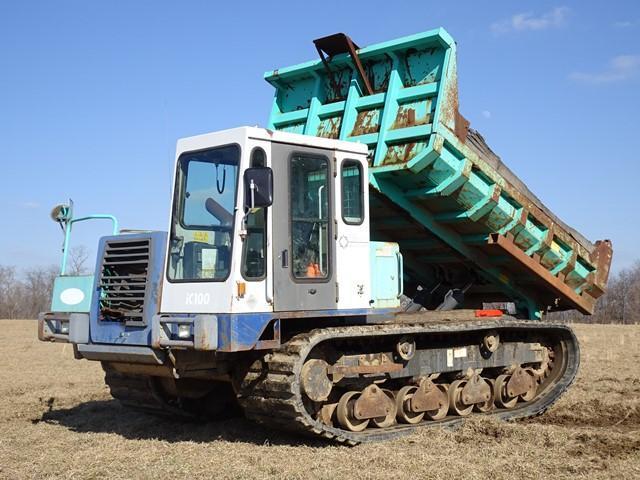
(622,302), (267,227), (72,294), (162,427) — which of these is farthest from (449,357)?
(622,302)

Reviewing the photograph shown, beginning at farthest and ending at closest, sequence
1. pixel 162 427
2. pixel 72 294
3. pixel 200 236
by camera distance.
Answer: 1. pixel 162 427
2. pixel 72 294
3. pixel 200 236

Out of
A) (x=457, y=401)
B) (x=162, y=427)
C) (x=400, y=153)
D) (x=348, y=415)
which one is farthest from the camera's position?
(x=457, y=401)

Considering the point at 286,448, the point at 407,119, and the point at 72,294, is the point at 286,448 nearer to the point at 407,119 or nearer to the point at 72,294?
the point at 72,294

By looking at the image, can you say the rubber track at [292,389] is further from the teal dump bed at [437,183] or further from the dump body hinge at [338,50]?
the dump body hinge at [338,50]

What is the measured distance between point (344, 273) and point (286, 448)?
5.58 feet

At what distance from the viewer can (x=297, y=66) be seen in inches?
352

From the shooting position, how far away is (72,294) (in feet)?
25.2

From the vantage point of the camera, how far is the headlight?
6586 millimetres

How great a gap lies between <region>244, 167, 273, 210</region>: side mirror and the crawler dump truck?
17 millimetres

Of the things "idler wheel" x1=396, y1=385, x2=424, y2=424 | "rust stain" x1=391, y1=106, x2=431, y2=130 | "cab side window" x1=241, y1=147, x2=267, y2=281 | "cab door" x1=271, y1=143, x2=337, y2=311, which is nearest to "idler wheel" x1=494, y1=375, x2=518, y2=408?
"idler wheel" x1=396, y1=385, x2=424, y2=424

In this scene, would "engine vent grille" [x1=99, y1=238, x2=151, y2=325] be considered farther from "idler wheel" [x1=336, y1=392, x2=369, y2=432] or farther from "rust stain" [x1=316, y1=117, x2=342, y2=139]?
"rust stain" [x1=316, y1=117, x2=342, y2=139]

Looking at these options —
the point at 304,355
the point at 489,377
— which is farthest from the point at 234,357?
the point at 489,377

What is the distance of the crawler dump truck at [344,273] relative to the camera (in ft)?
22.3

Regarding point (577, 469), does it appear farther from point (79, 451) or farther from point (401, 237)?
point (79, 451)
